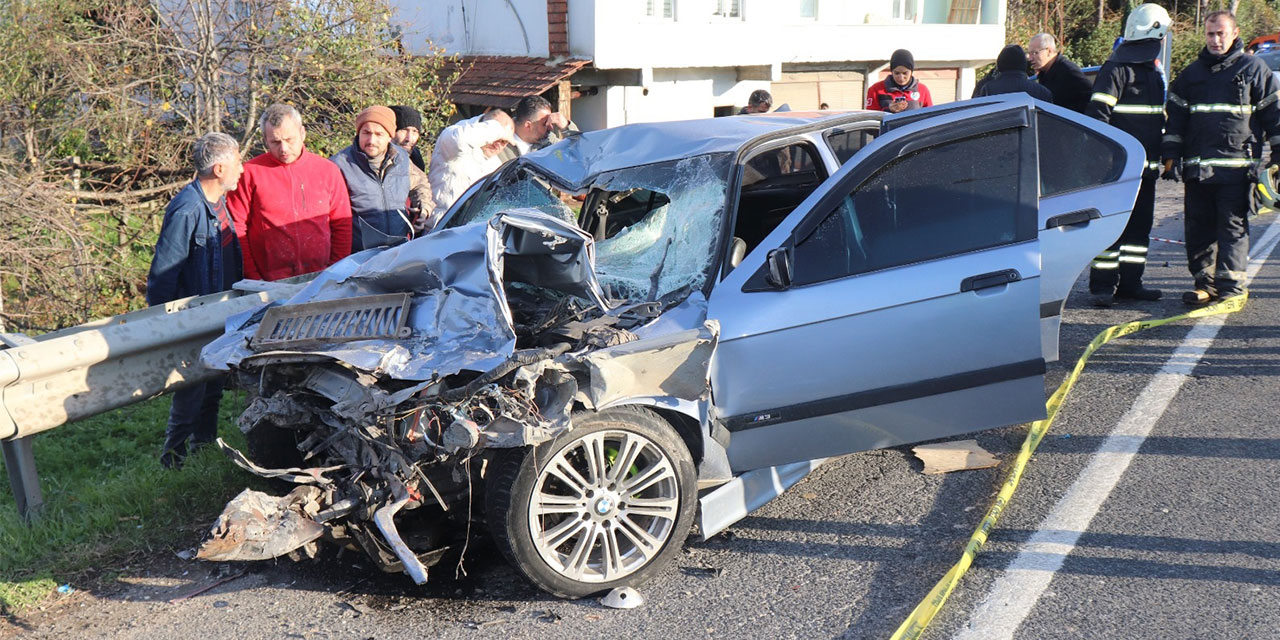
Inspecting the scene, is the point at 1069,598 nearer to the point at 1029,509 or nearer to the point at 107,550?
the point at 1029,509

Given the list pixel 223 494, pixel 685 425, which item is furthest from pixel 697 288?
pixel 223 494

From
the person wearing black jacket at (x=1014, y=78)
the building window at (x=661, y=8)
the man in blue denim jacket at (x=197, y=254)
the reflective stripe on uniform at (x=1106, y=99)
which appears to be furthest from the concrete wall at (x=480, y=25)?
the man in blue denim jacket at (x=197, y=254)

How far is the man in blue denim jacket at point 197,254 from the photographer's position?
5383 mm

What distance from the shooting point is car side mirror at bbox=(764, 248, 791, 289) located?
13.5 ft

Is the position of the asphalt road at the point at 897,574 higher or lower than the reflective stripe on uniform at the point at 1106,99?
lower

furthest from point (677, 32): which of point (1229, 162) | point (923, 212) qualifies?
point (923, 212)

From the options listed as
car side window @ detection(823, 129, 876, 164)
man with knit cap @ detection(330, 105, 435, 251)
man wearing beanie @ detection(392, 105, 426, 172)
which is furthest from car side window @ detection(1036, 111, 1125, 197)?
→ man wearing beanie @ detection(392, 105, 426, 172)

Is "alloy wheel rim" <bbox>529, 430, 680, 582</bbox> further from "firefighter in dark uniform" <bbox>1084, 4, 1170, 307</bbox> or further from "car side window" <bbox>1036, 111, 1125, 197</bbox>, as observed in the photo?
"firefighter in dark uniform" <bbox>1084, 4, 1170, 307</bbox>

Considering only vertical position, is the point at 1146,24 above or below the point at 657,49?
below

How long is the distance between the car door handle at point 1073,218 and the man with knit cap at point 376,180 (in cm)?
361

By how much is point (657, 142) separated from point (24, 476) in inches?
121

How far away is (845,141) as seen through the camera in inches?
203

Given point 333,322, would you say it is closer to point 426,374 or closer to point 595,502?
point 426,374

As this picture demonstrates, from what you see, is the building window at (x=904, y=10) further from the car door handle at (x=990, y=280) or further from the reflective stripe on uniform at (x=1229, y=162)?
the car door handle at (x=990, y=280)
